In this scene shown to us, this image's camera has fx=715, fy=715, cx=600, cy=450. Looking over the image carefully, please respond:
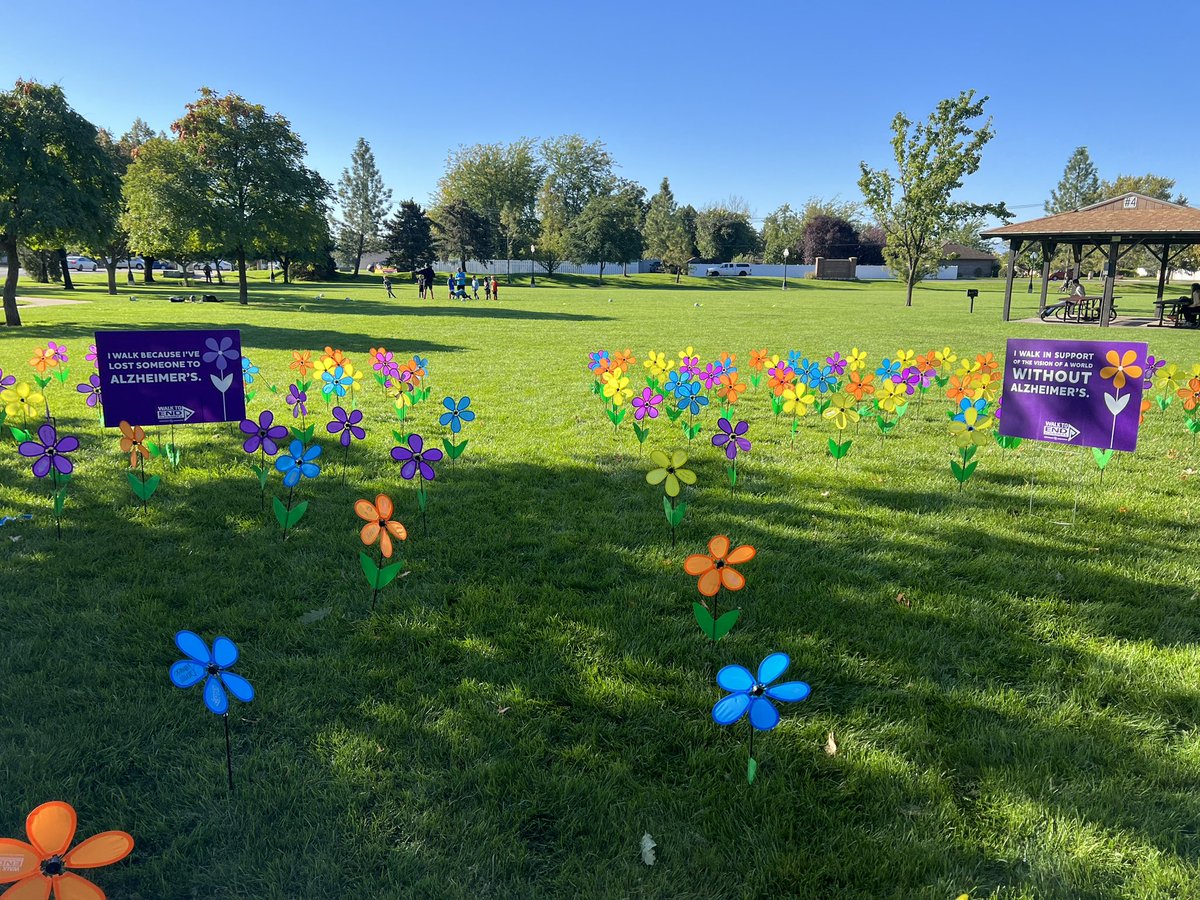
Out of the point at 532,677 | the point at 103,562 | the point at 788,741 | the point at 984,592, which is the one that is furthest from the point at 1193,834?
the point at 103,562

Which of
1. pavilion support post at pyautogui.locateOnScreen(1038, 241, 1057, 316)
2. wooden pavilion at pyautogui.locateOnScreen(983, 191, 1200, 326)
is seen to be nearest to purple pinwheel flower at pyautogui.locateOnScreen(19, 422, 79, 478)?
wooden pavilion at pyautogui.locateOnScreen(983, 191, 1200, 326)

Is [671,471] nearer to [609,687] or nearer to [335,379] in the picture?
[609,687]

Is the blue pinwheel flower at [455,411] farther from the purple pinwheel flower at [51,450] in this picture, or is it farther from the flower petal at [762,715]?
the flower petal at [762,715]

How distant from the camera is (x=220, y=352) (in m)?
4.71

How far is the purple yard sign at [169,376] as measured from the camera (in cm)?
442

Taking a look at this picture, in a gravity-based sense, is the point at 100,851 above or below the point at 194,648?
below

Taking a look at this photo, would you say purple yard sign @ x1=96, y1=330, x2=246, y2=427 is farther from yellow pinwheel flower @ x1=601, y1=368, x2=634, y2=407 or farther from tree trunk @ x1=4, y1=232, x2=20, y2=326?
tree trunk @ x1=4, y1=232, x2=20, y2=326

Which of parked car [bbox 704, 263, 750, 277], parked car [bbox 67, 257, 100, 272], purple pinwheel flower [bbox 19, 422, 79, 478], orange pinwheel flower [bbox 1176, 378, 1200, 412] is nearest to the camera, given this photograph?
purple pinwheel flower [bbox 19, 422, 79, 478]

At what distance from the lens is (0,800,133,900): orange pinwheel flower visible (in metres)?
1.37

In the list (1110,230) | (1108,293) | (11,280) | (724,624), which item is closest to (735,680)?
(724,624)

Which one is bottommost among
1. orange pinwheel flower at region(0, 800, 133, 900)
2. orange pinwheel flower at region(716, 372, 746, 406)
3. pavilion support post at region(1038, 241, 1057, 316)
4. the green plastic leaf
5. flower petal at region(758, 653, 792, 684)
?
the green plastic leaf

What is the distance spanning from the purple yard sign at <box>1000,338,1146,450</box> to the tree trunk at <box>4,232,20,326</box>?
66.8 ft

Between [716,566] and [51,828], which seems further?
[716,566]

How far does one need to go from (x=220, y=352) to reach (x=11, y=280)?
17.2m
